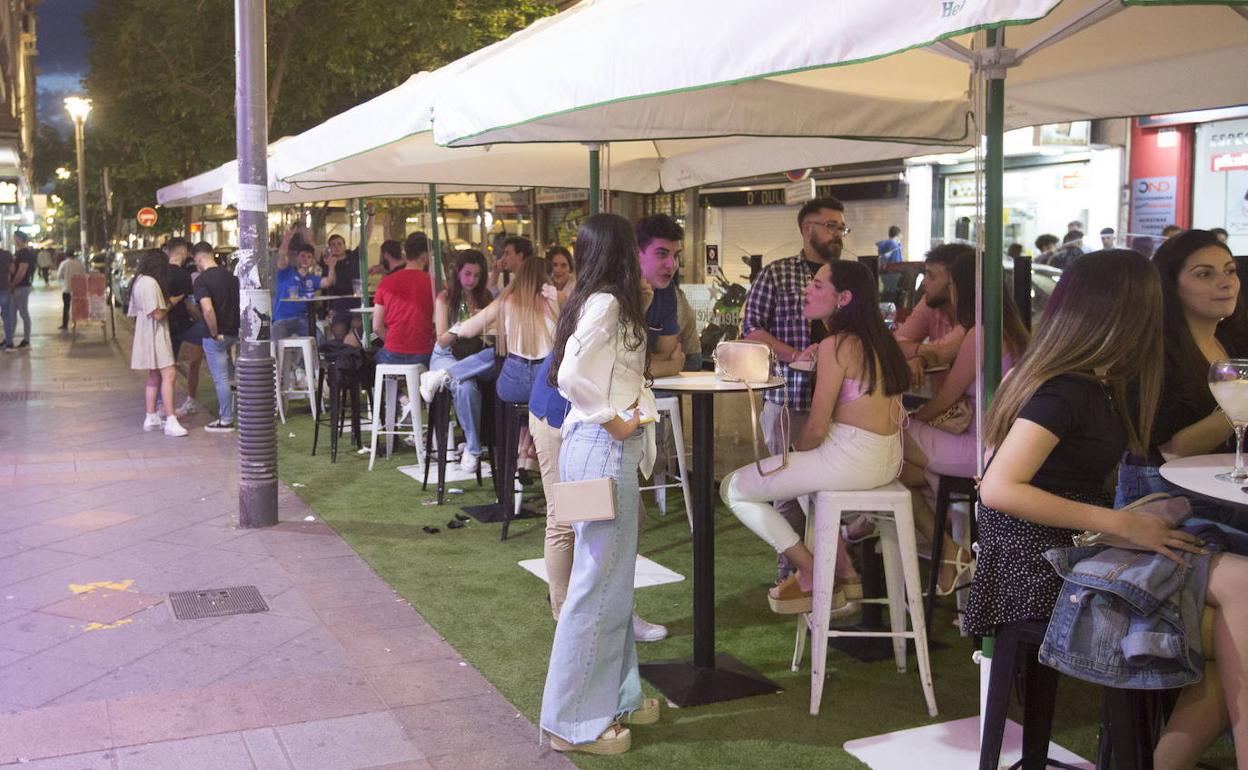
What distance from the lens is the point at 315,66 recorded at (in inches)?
765

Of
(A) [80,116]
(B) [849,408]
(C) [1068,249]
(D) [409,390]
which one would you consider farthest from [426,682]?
(A) [80,116]

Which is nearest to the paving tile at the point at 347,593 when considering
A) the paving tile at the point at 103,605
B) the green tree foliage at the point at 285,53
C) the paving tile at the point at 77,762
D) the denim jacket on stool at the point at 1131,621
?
the paving tile at the point at 103,605

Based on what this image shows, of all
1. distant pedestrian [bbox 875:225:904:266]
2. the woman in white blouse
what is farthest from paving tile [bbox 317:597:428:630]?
distant pedestrian [bbox 875:225:904:266]

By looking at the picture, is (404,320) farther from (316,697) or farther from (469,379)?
(316,697)

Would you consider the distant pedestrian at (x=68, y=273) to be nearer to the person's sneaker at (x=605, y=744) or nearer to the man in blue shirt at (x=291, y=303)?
the man in blue shirt at (x=291, y=303)

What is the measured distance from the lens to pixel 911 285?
9.92m

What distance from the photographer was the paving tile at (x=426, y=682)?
4.63 metres

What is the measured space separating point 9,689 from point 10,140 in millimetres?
19318

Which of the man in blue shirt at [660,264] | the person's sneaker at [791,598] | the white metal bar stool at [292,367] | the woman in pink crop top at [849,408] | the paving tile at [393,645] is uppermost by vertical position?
the man in blue shirt at [660,264]

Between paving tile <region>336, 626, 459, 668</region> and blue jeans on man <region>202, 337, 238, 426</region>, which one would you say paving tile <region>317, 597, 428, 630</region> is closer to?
paving tile <region>336, 626, 459, 668</region>

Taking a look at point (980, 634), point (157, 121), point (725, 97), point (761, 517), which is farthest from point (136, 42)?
point (980, 634)

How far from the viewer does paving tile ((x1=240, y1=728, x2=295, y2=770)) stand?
13.1ft

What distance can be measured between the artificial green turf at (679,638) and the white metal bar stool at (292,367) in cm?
315

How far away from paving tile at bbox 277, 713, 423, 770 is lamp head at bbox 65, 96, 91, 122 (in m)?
30.5
